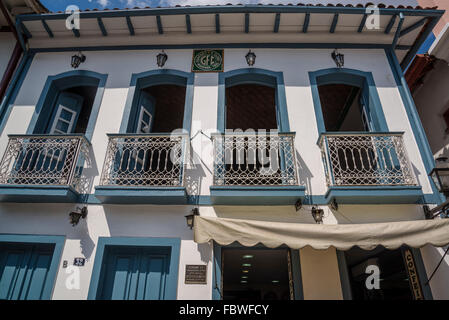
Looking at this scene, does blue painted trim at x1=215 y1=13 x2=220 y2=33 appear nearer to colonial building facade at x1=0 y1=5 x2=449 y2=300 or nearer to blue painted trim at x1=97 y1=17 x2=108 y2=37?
colonial building facade at x1=0 y1=5 x2=449 y2=300

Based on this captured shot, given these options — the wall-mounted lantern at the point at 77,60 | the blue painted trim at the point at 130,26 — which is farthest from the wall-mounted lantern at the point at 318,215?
the wall-mounted lantern at the point at 77,60

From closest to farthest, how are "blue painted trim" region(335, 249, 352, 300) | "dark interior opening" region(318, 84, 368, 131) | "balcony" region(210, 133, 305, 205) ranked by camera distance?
"blue painted trim" region(335, 249, 352, 300) < "balcony" region(210, 133, 305, 205) < "dark interior opening" region(318, 84, 368, 131)

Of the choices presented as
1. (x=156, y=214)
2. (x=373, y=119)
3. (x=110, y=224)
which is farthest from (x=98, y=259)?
(x=373, y=119)

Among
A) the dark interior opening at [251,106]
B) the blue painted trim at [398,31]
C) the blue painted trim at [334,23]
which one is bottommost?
the dark interior opening at [251,106]

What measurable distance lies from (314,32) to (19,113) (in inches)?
A: 319

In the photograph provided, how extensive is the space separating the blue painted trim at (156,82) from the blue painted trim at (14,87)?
299cm

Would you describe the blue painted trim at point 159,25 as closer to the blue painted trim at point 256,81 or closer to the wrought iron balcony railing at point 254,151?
the blue painted trim at point 256,81

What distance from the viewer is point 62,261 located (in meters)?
5.07

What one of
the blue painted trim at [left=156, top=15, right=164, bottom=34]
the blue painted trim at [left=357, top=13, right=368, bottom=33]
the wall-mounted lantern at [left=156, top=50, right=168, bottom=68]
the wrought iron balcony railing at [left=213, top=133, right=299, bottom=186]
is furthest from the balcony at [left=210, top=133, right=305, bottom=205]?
the blue painted trim at [left=357, top=13, right=368, bottom=33]

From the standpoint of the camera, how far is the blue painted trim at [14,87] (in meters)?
6.59

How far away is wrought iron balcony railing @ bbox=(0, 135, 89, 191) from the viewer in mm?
5629

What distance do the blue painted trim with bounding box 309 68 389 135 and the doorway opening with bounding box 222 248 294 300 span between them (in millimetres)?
3440

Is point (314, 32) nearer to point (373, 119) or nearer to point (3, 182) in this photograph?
point (373, 119)

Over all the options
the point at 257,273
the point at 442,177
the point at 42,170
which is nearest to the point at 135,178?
the point at 42,170
